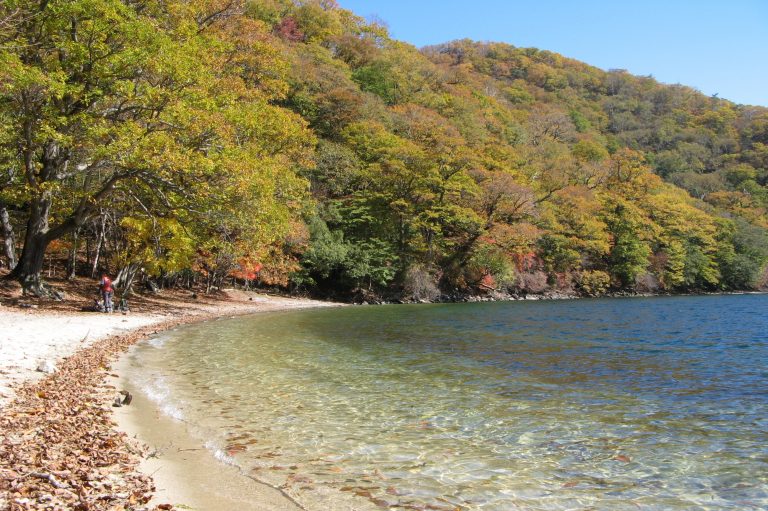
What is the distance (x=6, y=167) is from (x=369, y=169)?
29.6 meters

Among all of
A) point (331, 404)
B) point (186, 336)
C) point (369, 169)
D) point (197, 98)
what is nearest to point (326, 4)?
point (369, 169)

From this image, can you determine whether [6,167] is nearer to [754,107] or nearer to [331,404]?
[331,404]

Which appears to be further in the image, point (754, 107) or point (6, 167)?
point (754, 107)

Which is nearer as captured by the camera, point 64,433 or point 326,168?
point 64,433

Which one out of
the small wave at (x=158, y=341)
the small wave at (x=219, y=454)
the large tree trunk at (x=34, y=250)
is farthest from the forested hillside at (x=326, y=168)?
the small wave at (x=219, y=454)

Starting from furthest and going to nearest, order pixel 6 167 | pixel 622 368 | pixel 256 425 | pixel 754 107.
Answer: pixel 754 107 → pixel 6 167 → pixel 622 368 → pixel 256 425

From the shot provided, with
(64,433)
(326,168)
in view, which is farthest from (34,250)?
(326,168)

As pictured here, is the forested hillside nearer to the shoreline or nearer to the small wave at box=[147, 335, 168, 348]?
the small wave at box=[147, 335, 168, 348]

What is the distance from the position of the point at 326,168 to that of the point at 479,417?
129 ft

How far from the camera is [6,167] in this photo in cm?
1925

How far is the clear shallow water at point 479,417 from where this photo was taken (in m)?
5.14

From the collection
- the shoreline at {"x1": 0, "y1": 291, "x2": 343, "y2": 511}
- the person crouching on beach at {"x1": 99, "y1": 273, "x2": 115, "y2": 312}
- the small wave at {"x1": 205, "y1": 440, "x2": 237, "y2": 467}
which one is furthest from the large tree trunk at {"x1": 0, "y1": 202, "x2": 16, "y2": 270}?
the small wave at {"x1": 205, "y1": 440, "x2": 237, "y2": 467}

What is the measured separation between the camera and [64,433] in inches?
217

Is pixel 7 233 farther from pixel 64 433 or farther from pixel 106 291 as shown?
pixel 64 433
